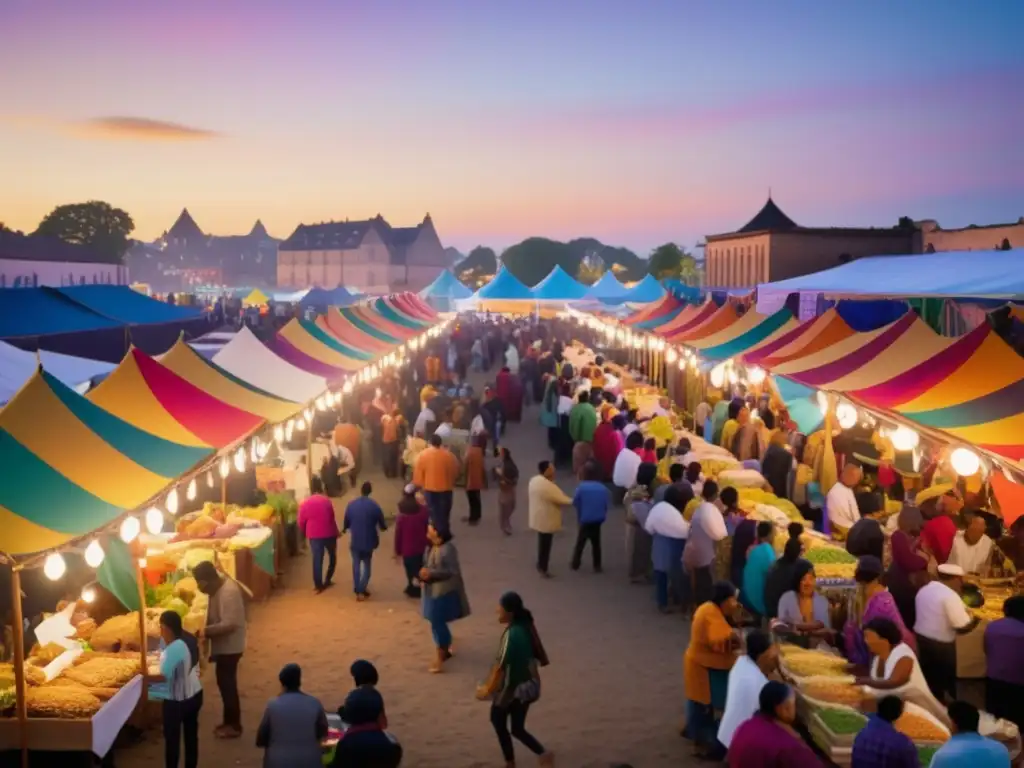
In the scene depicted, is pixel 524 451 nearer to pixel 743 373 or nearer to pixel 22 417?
pixel 743 373

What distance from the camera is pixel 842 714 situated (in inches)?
235

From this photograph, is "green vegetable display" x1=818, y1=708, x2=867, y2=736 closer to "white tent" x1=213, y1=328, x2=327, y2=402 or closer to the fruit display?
the fruit display

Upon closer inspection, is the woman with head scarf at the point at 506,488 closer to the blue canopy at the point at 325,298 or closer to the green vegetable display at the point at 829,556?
the green vegetable display at the point at 829,556

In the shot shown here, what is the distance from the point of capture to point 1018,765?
573cm

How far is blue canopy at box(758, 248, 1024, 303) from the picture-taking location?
15.3 meters

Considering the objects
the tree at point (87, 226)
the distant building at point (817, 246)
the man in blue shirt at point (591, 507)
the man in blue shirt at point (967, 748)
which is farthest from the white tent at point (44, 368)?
the tree at point (87, 226)

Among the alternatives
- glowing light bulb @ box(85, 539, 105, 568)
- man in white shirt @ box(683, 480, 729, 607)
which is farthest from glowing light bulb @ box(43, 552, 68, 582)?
man in white shirt @ box(683, 480, 729, 607)

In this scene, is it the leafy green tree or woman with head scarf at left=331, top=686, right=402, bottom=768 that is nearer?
woman with head scarf at left=331, top=686, right=402, bottom=768

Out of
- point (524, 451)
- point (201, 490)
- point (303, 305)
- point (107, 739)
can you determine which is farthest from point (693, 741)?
point (303, 305)

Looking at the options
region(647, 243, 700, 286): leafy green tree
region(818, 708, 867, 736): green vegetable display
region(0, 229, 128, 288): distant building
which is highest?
region(647, 243, 700, 286): leafy green tree

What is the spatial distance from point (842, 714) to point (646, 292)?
2731 cm

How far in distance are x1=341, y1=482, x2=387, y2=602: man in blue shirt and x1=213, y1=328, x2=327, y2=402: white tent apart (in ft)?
8.55

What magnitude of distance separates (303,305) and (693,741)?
1507 inches

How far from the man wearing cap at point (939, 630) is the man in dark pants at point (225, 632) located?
5127 mm
